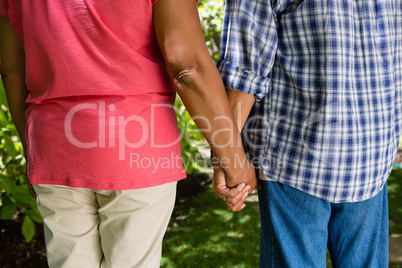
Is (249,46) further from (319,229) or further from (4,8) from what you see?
(4,8)

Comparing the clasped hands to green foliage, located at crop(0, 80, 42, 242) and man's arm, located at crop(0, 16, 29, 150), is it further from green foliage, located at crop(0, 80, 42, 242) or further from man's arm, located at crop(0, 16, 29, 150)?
green foliage, located at crop(0, 80, 42, 242)

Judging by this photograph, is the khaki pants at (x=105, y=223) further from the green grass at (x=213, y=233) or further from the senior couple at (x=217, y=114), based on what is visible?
the green grass at (x=213, y=233)

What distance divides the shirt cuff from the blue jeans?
1.10ft

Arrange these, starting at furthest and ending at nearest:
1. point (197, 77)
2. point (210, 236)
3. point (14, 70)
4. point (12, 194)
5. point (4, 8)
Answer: point (210, 236), point (12, 194), point (14, 70), point (4, 8), point (197, 77)

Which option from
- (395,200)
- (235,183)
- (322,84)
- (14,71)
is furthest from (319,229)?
(395,200)

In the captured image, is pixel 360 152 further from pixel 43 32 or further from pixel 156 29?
pixel 43 32

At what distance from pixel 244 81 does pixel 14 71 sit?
85 centimetres

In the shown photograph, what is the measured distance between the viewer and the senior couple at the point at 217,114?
1.35 meters

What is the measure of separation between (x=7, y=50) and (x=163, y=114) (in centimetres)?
65

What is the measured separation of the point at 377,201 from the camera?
1.58 meters

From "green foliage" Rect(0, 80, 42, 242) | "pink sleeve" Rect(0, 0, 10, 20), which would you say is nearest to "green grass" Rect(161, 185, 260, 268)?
"green foliage" Rect(0, 80, 42, 242)

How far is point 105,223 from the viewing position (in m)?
1.50

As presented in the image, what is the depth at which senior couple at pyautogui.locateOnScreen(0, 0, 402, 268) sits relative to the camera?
4.42 feet

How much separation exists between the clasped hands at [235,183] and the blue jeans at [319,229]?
6 centimetres
